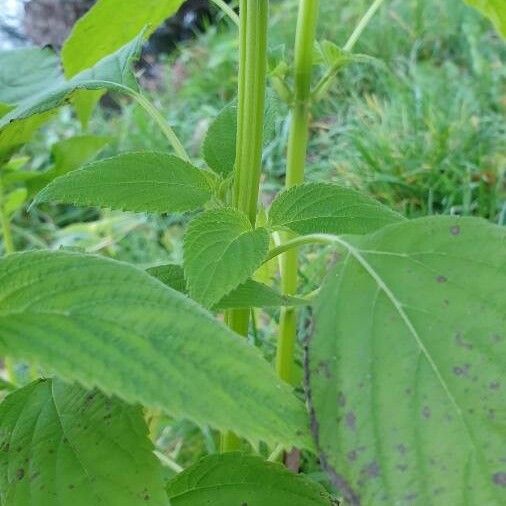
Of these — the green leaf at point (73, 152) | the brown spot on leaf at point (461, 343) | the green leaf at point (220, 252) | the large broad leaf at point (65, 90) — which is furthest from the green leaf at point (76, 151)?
the brown spot on leaf at point (461, 343)

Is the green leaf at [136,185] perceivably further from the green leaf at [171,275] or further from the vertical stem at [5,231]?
the vertical stem at [5,231]

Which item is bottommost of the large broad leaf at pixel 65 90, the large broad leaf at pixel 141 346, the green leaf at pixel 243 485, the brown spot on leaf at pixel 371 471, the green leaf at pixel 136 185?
the green leaf at pixel 243 485

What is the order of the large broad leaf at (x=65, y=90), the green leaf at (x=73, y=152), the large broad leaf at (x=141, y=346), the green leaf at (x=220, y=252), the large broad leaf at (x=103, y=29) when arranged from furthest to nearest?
the green leaf at (x=73, y=152) < the large broad leaf at (x=103, y=29) < the large broad leaf at (x=65, y=90) < the green leaf at (x=220, y=252) < the large broad leaf at (x=141, y=346)

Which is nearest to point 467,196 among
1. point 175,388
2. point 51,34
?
point 175,388

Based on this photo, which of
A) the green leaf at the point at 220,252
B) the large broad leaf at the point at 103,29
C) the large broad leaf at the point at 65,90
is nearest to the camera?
the green leaf at the point at 220,252

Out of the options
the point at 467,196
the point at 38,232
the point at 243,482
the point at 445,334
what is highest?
the point at 445,334

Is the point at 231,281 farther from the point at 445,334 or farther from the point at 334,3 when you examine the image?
the point at 334,3
